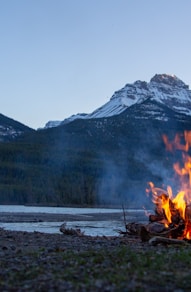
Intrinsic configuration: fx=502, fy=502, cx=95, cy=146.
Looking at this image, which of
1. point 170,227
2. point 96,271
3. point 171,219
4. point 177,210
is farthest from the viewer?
point 171,219

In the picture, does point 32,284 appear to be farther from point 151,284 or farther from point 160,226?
point 160,226

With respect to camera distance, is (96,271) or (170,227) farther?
(170,227)

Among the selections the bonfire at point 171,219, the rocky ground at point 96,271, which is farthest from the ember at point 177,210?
the rocky ground at point 96,271

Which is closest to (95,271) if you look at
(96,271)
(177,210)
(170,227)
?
(96,271)

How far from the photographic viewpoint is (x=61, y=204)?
178 metres

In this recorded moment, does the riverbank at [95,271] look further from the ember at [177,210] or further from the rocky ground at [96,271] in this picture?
the ember at [177,210]

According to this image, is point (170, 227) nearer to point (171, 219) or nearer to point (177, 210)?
point (171, 219)

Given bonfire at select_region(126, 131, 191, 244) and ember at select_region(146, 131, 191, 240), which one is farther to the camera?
ember at select_region(146, 131, 191, 240)

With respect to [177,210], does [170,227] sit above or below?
below

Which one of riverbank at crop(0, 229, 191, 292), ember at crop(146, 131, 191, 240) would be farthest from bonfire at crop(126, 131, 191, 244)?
riverbank at crop(0, 229, 191, 292)

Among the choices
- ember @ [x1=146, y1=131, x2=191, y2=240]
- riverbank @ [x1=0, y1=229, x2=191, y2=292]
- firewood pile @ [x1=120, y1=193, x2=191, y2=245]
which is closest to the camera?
riverbank @ [x1=0, y1=229, x2=191, y2=292]

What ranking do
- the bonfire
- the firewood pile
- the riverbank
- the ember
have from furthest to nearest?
the ember, the bonfire, the firewood pile, the riverbank

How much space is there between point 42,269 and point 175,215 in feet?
40.5

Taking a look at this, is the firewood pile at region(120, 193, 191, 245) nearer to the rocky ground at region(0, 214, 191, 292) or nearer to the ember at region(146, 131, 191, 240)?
the ember at region(146, 131, 191, 240)
